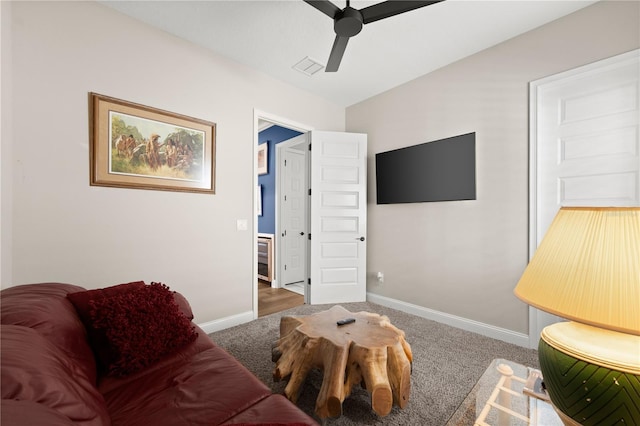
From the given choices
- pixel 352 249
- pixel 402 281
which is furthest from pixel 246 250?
pixel 402 281

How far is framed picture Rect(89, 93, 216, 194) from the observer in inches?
81.8

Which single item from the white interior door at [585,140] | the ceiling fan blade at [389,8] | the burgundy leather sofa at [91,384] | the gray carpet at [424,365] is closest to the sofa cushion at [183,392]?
the burgundy leather sofa at [91,384]

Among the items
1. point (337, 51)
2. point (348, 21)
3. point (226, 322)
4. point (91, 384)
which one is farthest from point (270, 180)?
point (91, 384)

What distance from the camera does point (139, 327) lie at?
4.27 feet

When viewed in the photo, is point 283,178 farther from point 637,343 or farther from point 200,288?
point 637,343

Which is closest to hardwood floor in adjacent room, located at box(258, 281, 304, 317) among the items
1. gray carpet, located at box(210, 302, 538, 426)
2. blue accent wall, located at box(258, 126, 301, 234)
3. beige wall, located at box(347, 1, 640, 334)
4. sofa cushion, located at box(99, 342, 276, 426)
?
gray carpet, located at box(210, 302, 538, 426)

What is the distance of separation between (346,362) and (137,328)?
1106mm

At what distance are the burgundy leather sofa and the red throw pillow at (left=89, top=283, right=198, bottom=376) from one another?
44 millimetres

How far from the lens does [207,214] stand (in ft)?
8.80

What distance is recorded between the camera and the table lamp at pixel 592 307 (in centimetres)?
65

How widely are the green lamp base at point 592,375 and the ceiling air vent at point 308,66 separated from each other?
2.96 meters

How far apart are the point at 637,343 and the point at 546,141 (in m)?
2.20

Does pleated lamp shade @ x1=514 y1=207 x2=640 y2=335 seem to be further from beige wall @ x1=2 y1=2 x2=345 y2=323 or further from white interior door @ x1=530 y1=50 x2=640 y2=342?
beige wall @ x1=2 y1=2 x2=345 y2=323

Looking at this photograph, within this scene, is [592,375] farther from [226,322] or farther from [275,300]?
[275,300]
